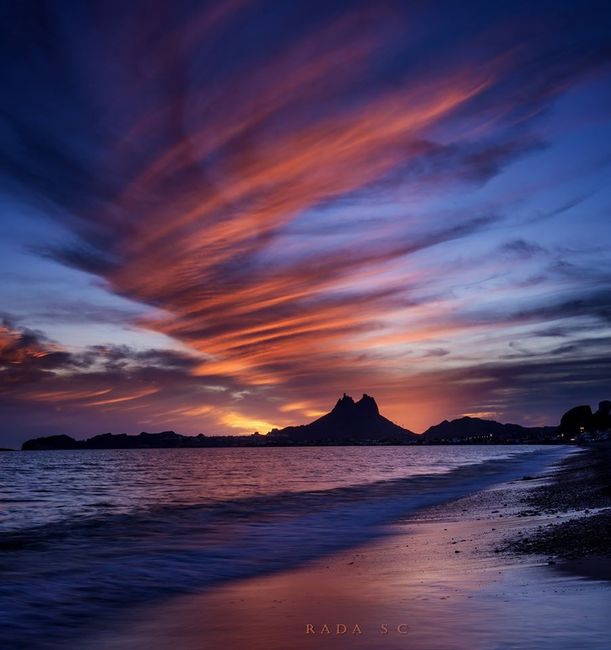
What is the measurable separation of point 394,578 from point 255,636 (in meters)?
4.44

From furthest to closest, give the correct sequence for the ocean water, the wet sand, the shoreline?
the ocean water < the shoreline < the wet sand

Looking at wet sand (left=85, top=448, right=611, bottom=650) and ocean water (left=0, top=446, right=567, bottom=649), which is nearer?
wet sand (left=85, top=448, right=611, bottom=650)

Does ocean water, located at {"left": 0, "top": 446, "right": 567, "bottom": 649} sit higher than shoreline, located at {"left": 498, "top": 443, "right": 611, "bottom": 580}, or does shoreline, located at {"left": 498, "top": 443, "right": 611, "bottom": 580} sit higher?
shoreline, located at {"left": 498, "top": 443, "right": 611, "bottom": 580}

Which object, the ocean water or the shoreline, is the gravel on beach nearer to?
the shoreline

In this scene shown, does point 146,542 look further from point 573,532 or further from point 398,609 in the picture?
point 573,532

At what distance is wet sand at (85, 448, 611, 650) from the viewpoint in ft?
24.5

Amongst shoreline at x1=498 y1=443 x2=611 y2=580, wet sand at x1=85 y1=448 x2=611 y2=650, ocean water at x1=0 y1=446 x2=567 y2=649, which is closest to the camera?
wet sand at x1=85 y1=448 x2=611 y2=650

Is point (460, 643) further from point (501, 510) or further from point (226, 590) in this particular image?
point (501, 510)

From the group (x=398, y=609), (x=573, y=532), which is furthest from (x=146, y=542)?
(x=573, y=532)

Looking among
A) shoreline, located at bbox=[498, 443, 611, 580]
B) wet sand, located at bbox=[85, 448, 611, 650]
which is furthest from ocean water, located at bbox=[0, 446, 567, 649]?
shoreline, located at bbox=[498, 443, 611, 580]

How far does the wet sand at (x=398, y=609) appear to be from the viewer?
24.5 feet

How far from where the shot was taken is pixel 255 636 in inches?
340

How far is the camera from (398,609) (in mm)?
9266

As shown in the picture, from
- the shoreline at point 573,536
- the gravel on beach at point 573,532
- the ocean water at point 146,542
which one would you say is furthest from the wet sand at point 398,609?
the ocean water at point 146,542
